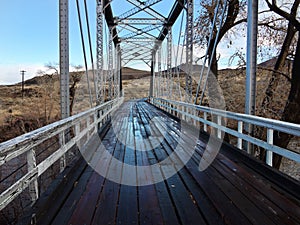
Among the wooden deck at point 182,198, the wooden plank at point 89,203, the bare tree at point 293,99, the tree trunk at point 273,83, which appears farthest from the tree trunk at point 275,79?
the wooden plank at point 89,203

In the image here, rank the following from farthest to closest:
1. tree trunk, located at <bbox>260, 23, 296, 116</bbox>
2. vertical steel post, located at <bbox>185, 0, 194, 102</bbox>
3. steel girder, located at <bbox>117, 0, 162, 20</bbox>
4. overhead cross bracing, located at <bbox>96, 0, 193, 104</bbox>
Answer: steel girder, located at <bbox>117, 0, 162, 20</bbox> < overhead cross bracing, located at <bbox>96, 0, 193, 104</bbox> < vertical steel post, located at <bbox>185, 0, 194, 102</bbox> < tree trunk, located at <bbox>260, 23, 296, 116</bbox>

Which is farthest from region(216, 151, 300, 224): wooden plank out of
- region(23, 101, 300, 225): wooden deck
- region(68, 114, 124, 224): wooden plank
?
region(68, 114, 124, 224): wooden plank

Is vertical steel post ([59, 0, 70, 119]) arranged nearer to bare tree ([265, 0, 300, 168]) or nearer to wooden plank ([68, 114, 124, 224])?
wooden plank ([68, 114, 124, 224])

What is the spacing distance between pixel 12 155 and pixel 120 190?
1340 mm

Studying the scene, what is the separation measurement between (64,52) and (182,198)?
9.37ft

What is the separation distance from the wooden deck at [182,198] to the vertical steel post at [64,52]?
3.58 feet

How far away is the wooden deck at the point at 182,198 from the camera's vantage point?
2.28m

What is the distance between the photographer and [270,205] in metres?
2.53

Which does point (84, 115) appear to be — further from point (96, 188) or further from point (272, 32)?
point (272, 32)

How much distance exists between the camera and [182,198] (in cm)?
271

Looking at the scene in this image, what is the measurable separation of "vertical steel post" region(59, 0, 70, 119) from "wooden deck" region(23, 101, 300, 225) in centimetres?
109

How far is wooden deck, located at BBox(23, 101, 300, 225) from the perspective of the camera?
2277mm

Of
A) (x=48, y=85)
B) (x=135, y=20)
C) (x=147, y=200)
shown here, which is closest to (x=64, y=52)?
(x=147, y=200)

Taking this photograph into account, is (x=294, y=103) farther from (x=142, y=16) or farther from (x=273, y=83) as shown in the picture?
(x=142, y=16)
